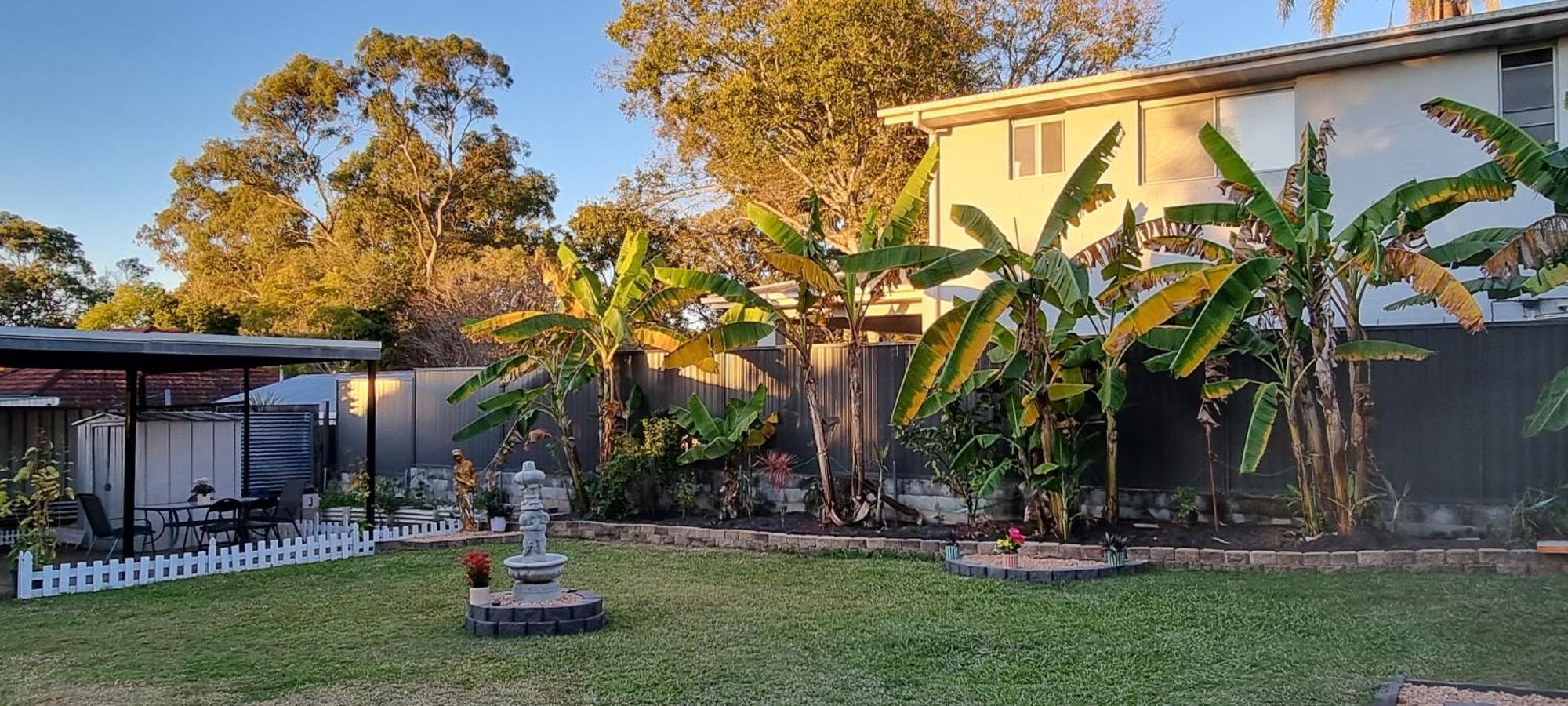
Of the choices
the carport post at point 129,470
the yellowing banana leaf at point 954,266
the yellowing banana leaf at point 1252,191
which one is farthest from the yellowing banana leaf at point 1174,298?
the carport post at point 129,470

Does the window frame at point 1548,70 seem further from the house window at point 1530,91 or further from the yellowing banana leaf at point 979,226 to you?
the yellowing banana leaf at point 979,226

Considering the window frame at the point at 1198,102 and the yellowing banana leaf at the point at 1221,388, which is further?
the window frame at the point at 1198,102

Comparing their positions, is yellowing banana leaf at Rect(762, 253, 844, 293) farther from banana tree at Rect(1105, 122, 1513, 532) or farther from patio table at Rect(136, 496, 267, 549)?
patio table at Rect(136, 496, 267, 549)

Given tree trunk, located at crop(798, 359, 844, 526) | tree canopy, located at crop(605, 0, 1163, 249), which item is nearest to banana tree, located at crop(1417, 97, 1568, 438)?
tree trunk, located at crop(798, 359, 844, 526)

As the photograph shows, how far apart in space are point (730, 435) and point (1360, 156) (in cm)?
838

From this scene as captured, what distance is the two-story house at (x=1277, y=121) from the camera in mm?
12672

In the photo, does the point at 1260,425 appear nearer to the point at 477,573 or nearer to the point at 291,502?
the point at 477,573

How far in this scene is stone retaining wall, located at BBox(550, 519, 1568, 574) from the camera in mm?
8945

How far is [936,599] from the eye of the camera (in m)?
8.77

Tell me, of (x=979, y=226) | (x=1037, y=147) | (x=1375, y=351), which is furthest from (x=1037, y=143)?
(x=1375, y=351)

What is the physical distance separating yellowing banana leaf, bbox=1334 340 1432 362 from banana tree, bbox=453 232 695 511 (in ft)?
22.9

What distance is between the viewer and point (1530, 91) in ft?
41.7

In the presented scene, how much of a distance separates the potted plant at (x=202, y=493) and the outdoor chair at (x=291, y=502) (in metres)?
0.75

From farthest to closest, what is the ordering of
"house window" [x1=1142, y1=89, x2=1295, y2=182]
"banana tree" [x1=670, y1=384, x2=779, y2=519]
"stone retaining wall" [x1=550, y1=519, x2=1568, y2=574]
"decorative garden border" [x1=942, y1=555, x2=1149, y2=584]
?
"house window" [x1=1142, y1=89, x2=1295, y2=182] → "banana tree" [x1=670, y1=384, x2=779, y2=519] → "decorative garden border" [x1=942, y1=555, x2=1149, y2=584] → "stone retaining wall" [x1=550, y1=519, x2=1568, y2=574]
